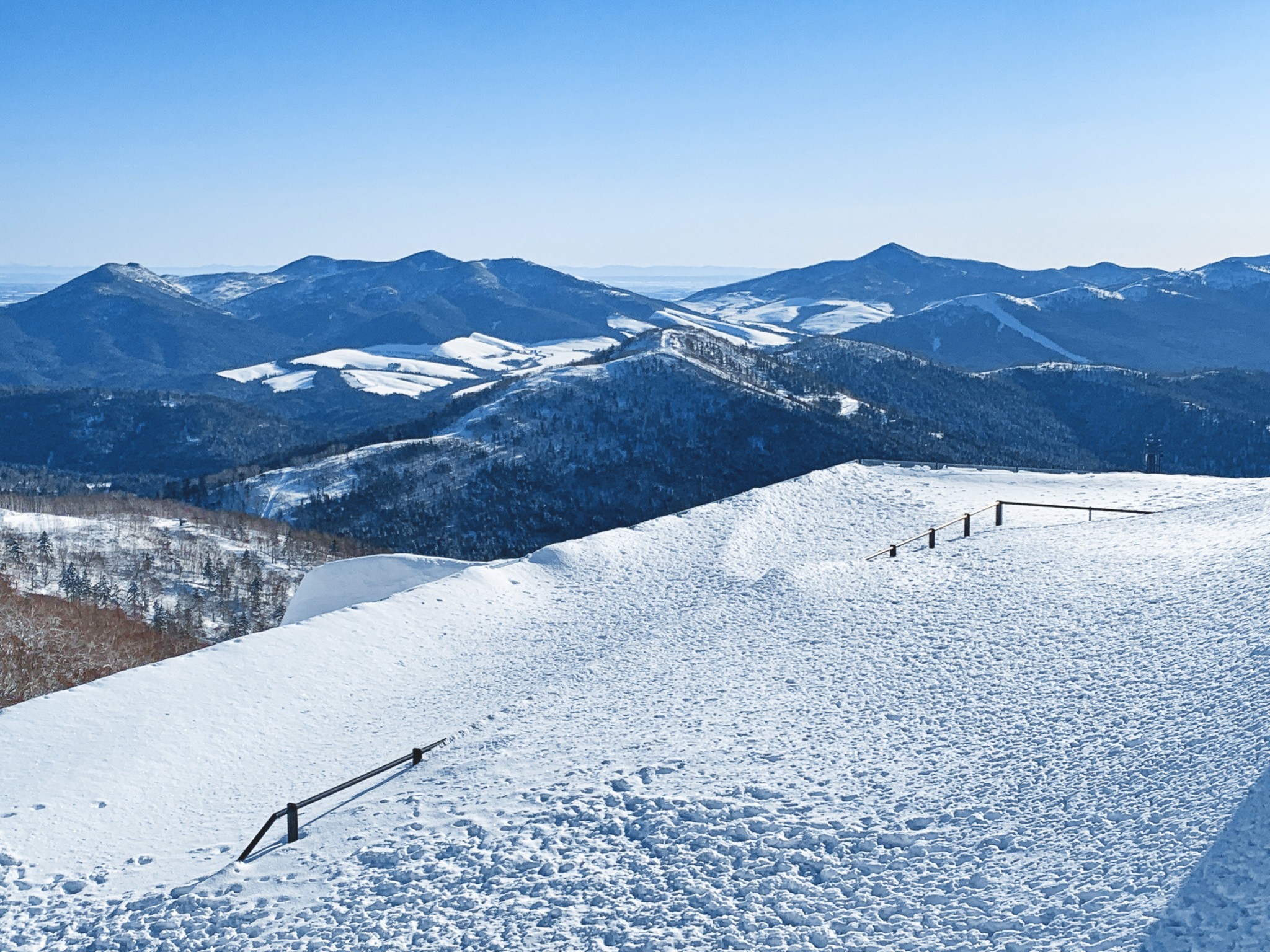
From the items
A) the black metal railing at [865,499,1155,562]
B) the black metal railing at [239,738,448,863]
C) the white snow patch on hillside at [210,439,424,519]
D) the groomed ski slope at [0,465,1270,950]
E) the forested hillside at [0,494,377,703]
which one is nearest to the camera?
the groomed ski slope at [0,465,1270,950]

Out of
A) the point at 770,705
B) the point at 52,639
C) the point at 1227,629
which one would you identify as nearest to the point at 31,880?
the point at 770,705

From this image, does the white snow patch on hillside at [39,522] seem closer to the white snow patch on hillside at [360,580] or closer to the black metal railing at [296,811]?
the white snow patch on hillside at [360,580]

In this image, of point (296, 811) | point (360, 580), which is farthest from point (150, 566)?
point (296, 811)

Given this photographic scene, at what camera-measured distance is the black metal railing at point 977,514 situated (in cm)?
3241

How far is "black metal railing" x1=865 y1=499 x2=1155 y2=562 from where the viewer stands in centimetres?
3241

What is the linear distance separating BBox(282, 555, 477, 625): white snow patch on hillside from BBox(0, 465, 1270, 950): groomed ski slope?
7.12 metres

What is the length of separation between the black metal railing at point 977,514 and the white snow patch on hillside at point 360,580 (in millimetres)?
15091

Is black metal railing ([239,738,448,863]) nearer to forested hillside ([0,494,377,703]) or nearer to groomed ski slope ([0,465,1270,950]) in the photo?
groomed ski slope ([0,465,1270,950])

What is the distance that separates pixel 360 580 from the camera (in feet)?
122

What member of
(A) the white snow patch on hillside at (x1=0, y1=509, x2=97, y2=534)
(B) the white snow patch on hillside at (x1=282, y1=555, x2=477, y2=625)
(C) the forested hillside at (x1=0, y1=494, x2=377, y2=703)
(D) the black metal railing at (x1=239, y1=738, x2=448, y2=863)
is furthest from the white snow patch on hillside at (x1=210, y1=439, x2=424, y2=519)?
(D) the black metal railing at (x1=239, y1=738, x2=448, y2=863)

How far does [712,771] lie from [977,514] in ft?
77.9

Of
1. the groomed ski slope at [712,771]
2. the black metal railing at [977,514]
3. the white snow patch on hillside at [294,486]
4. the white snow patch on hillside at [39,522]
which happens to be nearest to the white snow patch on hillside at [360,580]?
the groomed ski slope at [712,771]

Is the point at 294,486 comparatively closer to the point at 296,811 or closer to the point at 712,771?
the point at 296,811

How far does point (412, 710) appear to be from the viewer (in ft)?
76.0
